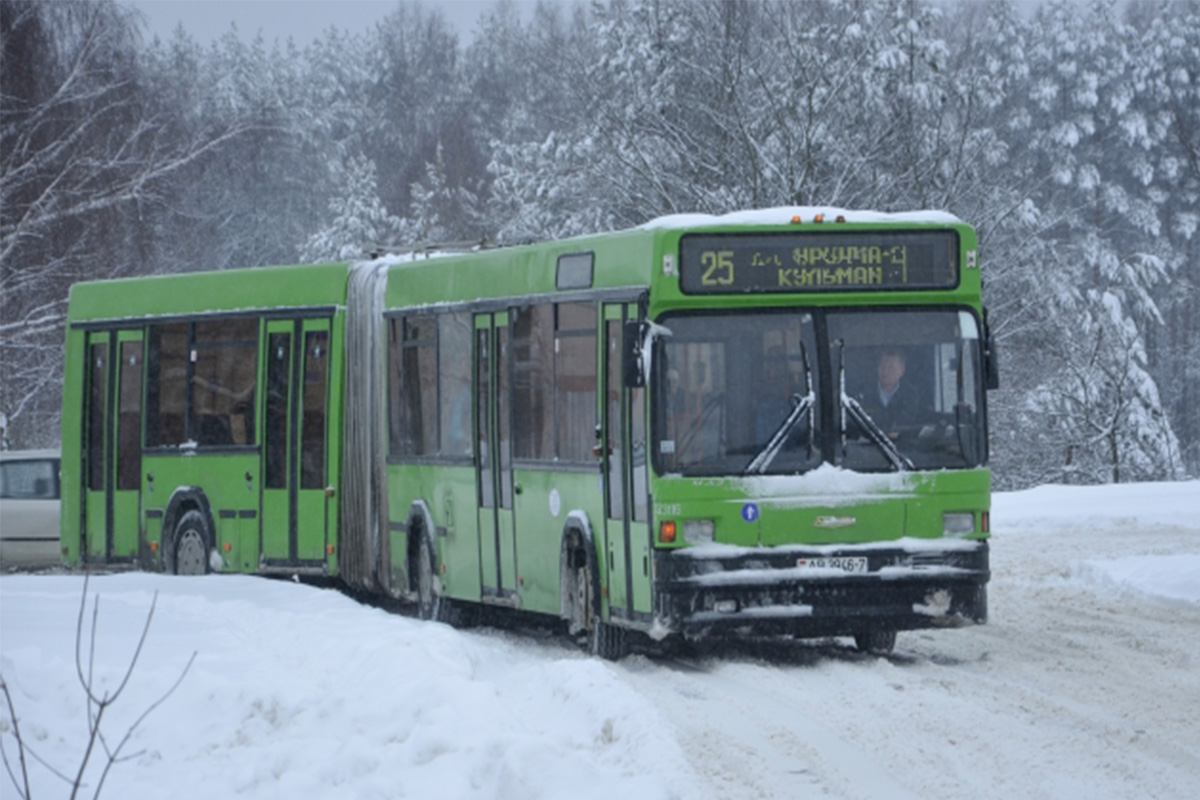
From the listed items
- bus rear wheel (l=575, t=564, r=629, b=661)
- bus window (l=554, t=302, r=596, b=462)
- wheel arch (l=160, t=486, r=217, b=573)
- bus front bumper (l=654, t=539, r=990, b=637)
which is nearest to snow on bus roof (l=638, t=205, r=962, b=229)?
bus window (l=554, t=302, r=596, b=462)

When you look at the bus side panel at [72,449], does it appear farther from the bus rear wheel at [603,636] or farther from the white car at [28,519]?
the bus rear wheel at [603,636]

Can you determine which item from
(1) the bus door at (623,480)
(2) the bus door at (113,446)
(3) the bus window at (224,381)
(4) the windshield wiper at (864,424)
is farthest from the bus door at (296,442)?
(4) the windshield wiper at (864,424)

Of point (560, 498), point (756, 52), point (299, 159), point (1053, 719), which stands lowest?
point (1053, 719)

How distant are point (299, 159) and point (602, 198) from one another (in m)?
57.7

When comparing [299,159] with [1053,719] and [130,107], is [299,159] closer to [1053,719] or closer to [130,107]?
[130,107]

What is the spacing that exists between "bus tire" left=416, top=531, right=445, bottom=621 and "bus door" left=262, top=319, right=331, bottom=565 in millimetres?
2074

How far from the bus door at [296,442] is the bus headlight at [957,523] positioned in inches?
311

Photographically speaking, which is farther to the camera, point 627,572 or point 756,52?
point 756,52

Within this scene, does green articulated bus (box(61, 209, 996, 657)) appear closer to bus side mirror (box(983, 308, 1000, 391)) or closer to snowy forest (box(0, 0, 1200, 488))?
bus side mirror (box(983, 308, 1000, 391))

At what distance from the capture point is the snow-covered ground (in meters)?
8.55

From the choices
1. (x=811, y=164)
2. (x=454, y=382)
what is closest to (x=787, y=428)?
(x=454, y=382)

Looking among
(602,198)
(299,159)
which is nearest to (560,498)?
(602,198)

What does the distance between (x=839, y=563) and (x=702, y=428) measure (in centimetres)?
117

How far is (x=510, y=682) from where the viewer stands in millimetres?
11859
